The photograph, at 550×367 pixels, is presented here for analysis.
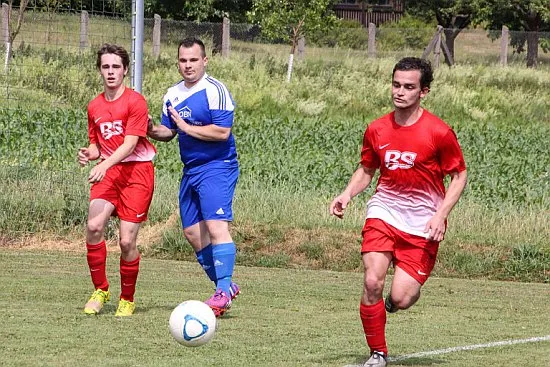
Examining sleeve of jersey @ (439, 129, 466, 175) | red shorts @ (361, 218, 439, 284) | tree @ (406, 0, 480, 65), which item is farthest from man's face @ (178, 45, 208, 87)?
tree @ (406, 0, 480, 65)

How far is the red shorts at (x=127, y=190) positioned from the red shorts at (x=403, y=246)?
235 cm

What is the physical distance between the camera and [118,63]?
367 inches

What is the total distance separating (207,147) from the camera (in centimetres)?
952

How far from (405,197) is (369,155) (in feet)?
1.24

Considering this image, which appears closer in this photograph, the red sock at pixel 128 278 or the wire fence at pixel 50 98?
the red sock at pixel 128 278

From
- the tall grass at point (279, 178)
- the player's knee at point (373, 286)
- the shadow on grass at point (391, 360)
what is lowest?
the tall grass at point (279, 178)

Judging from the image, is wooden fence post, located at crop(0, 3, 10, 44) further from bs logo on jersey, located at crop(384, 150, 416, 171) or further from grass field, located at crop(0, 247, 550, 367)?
bs logo on jersey, located at crop(384, 150, 416, 171)

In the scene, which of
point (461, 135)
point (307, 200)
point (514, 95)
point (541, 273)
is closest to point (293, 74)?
point (514, 95)

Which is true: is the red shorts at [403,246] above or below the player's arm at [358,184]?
below

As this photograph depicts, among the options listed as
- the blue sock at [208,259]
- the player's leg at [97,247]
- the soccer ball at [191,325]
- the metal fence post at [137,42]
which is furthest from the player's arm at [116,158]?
the metal fence post at [137,42]

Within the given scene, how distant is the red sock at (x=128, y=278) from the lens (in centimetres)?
944

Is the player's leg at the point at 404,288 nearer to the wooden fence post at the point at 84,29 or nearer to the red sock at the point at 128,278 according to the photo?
the red sock at the point at 128,278

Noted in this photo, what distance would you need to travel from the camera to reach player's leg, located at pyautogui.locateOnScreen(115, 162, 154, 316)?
938cm

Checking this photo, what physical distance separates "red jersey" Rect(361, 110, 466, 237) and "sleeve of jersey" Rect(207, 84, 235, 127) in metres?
1.94
